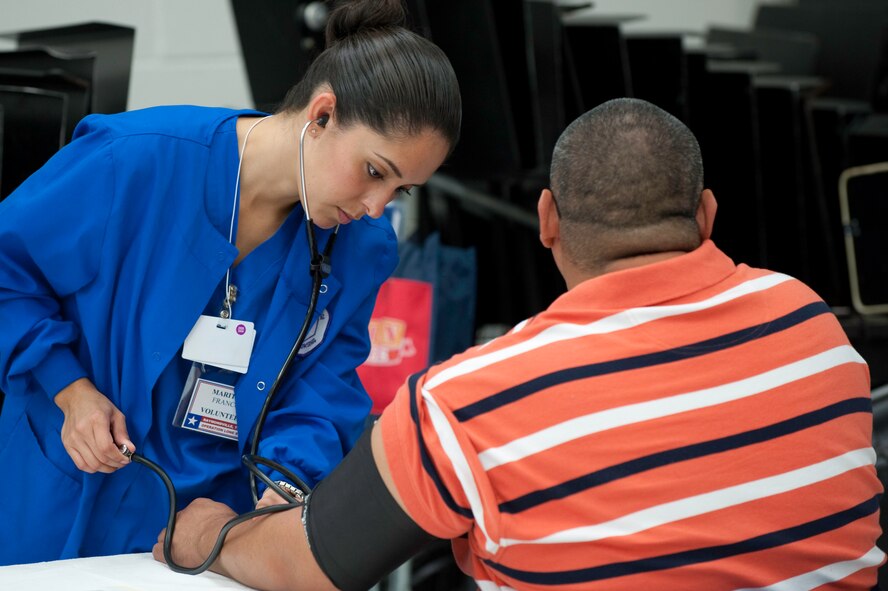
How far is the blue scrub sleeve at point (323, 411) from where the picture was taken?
1.33 metres

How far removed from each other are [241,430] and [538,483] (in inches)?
21.9

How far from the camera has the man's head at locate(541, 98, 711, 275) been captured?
1.02m

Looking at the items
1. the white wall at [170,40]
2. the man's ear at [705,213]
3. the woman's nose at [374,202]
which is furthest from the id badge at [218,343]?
the white wall at [170,40]

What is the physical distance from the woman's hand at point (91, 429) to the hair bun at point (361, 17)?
0.56 m

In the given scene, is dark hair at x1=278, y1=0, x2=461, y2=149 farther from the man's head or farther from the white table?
the white table

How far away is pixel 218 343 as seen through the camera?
4.30 ft

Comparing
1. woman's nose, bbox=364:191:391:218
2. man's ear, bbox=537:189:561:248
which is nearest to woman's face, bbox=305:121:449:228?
woman's nose, bbox=364:191:391:218

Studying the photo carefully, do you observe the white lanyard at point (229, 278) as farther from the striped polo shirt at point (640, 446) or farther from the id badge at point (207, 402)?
the striped polo shirt at point (640, 446)

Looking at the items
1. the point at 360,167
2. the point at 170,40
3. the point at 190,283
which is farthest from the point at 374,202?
the point at 170,40

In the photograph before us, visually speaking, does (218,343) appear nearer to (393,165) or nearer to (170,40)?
(393,165)

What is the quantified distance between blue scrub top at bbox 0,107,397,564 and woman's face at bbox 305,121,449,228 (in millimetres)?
109

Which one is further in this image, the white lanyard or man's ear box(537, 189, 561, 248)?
the white lanyard

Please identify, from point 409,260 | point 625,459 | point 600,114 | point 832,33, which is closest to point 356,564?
point 625,459

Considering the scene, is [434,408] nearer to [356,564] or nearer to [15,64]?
[356,564]
